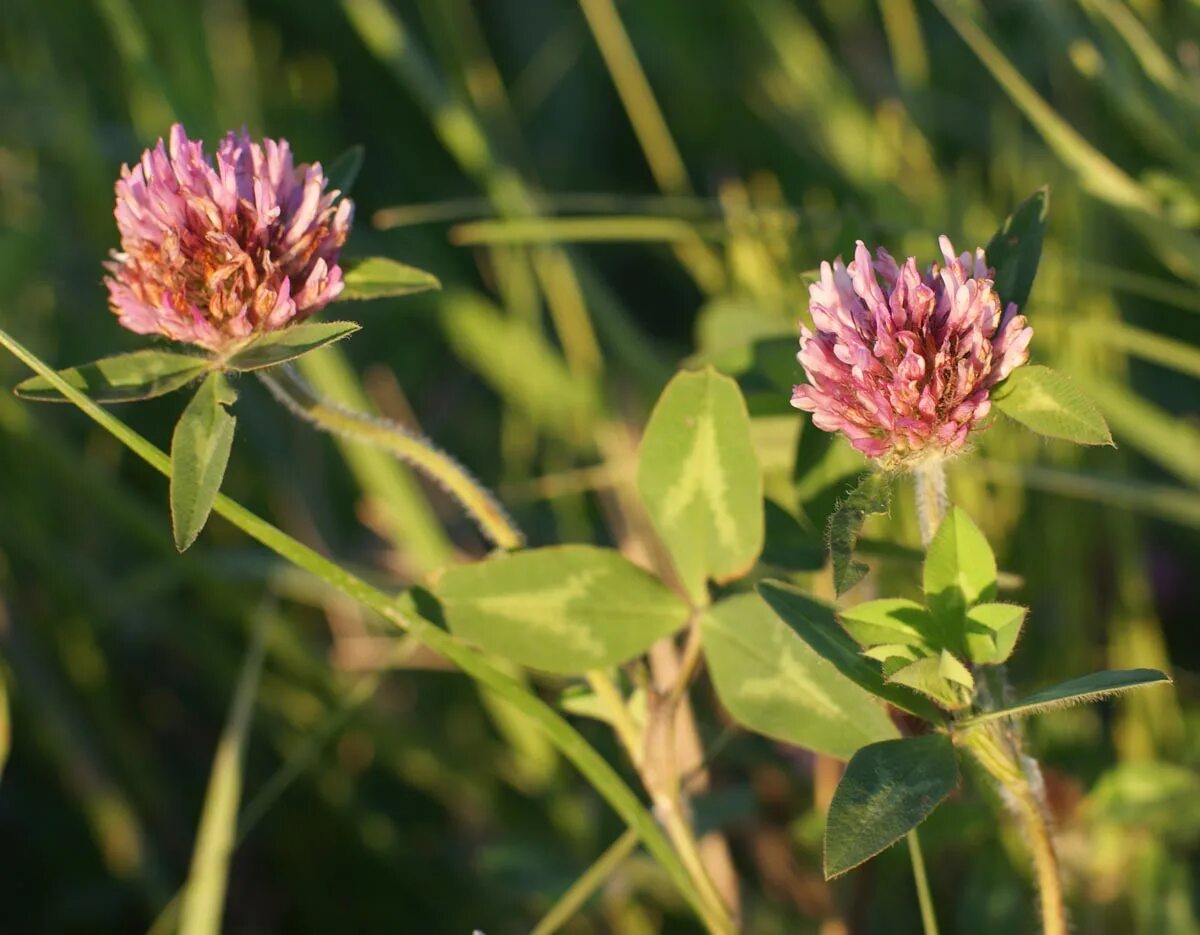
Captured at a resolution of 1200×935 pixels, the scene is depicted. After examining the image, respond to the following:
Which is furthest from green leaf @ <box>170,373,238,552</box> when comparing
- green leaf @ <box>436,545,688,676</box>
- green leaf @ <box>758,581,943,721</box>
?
green leaf @ <box>758,581,943,721</box>

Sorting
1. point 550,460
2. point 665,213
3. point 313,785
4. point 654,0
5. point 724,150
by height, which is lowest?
point 313,785

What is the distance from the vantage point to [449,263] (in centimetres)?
213

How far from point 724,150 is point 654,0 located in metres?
0.33

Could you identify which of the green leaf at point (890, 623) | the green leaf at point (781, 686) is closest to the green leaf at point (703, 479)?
the green leaf at point (781, 686)

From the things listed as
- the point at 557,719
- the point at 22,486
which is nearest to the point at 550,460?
the point at 22,486

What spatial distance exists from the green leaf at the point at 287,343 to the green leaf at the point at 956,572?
0.33 metres

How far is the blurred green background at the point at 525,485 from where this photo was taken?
1228mm

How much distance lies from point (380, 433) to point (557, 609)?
0.52 ft

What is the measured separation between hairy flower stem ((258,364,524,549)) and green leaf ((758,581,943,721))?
7.9 inches

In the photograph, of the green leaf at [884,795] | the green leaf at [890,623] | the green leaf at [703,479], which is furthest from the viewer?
the green leaf at [703,479]

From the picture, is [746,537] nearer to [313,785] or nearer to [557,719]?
[557,719]

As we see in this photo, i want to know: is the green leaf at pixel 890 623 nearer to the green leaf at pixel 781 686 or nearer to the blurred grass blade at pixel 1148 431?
the green leaf at pixel 781 686

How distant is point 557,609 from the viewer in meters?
0.89

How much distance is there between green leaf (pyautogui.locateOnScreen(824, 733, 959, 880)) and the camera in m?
0.64
